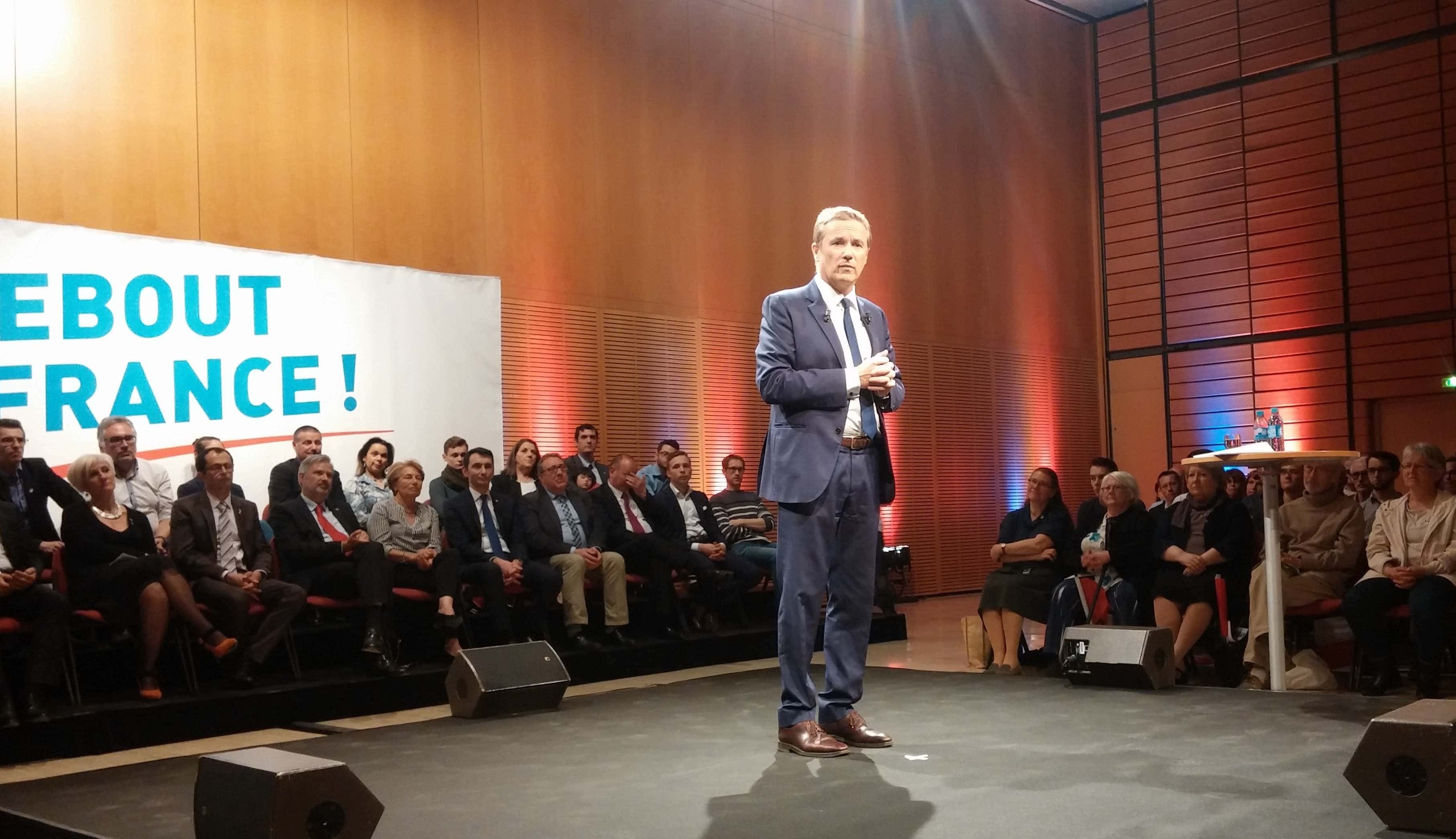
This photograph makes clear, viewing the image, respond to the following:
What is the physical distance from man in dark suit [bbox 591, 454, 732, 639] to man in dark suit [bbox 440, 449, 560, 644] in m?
0.53

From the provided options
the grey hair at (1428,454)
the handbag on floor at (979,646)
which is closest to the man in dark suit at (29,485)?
the handbag on floor at (979,646)

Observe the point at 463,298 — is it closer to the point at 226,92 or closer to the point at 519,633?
the point at 226,92

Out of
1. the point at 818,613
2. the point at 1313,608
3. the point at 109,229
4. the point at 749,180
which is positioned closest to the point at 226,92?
the point at 109,229

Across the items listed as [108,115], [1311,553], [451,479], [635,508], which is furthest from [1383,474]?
[108,115]

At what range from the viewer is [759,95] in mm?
9234

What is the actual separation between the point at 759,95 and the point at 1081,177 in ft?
13.3

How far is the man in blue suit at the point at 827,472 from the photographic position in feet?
10.0

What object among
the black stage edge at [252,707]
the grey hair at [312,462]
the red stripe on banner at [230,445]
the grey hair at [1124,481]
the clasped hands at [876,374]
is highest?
the clasped hands at [876,374]

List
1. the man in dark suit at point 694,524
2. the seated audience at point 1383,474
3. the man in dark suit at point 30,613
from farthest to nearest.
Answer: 1. the man in dark suit at point 694,524
2. the seated audience at point 1383,474
3. the man in dark suit at point 30,613

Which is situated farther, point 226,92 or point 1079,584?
point 226,92

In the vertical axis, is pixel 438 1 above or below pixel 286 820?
above

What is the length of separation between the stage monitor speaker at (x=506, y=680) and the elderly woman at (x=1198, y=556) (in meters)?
2.45

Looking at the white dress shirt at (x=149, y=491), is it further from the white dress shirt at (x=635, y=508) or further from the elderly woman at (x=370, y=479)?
the white dress shirt at (x=635, y=508)

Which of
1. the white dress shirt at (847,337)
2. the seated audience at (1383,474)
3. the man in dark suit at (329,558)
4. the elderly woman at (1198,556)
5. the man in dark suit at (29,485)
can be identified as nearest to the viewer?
the white dress shirt at (847,337)
